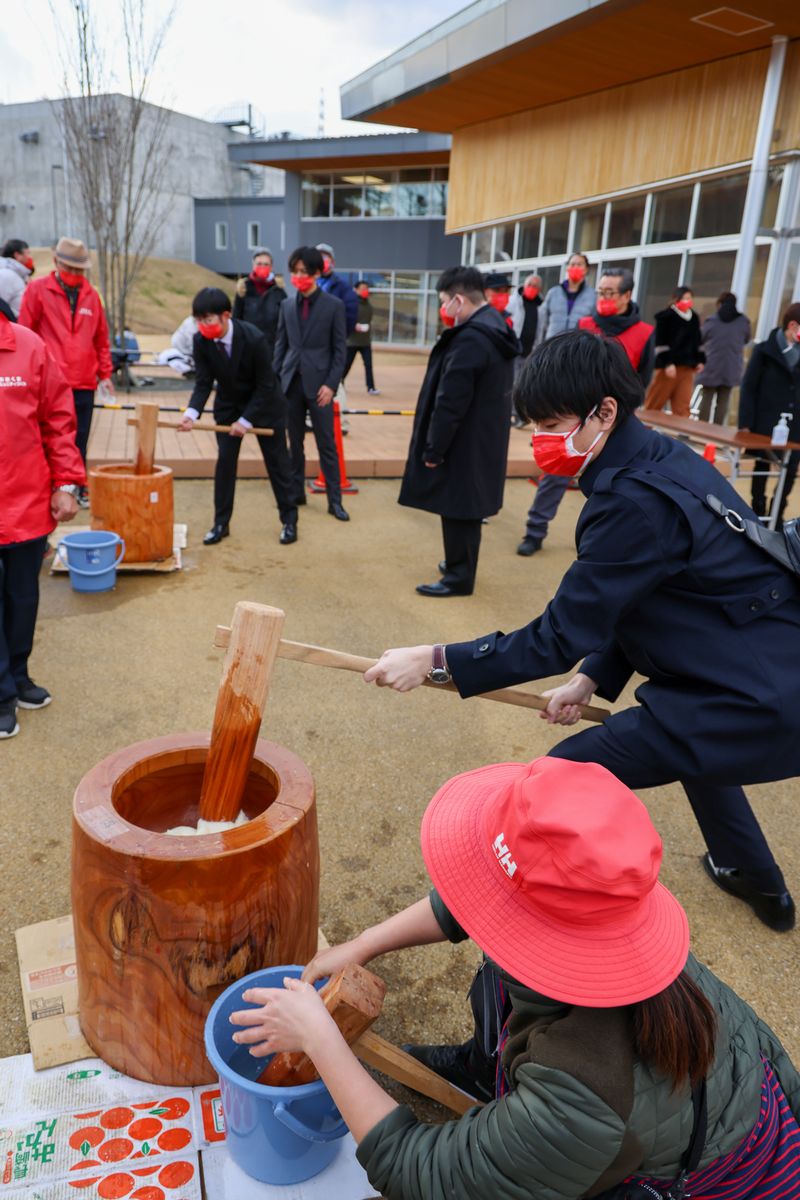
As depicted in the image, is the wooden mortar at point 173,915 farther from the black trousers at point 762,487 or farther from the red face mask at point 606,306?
the black trousers at point 762,487

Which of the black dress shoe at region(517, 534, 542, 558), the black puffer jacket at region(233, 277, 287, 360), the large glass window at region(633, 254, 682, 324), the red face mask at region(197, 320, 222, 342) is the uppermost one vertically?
the large glass window at region(633, 254, 682, 324)

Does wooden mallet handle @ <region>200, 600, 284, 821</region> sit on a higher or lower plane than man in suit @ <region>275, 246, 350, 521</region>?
lower

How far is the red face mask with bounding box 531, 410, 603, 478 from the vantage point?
1.99m

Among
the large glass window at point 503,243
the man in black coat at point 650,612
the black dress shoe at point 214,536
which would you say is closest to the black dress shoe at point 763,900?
the man in black coat at point 650,612

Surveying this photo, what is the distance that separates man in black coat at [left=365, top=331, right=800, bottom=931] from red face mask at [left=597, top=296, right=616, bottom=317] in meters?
4.50

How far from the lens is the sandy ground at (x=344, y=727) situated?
7.82 feet

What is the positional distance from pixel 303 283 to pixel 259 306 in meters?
2.63

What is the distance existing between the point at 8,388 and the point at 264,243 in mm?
32803

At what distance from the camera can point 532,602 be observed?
17.0 ft

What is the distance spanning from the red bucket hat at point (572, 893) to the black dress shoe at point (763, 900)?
1440 mm

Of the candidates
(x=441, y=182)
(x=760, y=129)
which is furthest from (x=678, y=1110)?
(x=441, y=182)

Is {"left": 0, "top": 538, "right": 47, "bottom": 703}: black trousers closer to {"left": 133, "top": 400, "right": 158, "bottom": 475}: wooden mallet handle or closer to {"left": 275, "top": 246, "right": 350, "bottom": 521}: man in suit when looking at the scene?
{"left": 133, "top": 400, "right": 158, "bottom": 475}: wooden mallet handle

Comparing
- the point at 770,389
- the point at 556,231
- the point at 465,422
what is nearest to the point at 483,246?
the point at 556,231

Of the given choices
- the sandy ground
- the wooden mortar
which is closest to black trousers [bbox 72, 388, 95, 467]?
the sandy ground
